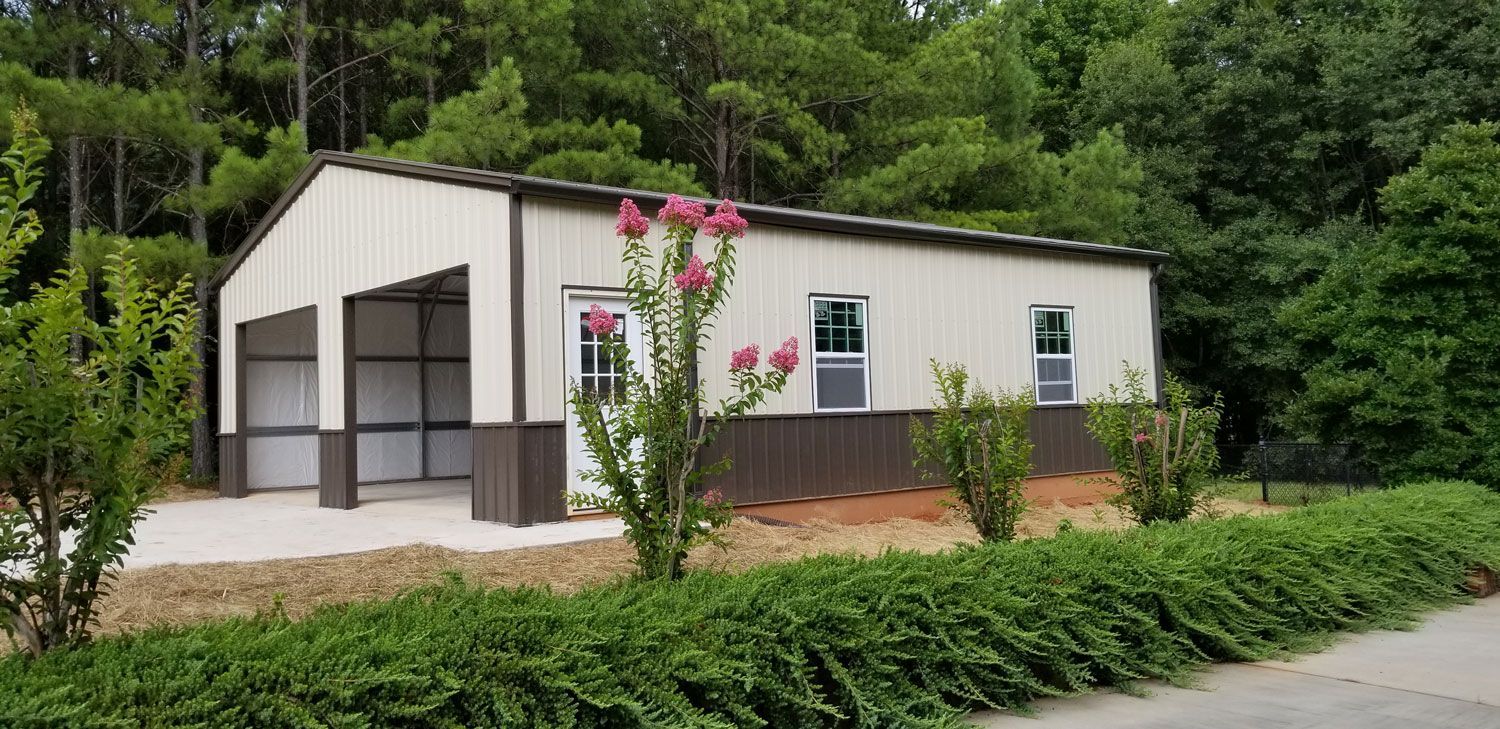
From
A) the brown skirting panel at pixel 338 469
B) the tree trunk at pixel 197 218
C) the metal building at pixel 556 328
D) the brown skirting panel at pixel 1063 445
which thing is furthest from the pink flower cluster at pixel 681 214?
the tree trunk at pixel 197 218

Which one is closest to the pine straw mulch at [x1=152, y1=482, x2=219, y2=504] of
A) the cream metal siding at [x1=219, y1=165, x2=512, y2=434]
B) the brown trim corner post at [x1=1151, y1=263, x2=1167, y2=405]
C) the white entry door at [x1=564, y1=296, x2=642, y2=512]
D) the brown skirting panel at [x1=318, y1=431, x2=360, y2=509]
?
the cream metal siding at [x1=219, y1=165, x2=512, y2=434]

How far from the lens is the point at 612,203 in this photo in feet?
33.3

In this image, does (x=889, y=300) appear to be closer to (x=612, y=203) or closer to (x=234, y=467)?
(x=612, y=203)

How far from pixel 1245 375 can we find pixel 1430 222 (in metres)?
11.5

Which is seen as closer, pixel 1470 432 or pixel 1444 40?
pixel 1470 432

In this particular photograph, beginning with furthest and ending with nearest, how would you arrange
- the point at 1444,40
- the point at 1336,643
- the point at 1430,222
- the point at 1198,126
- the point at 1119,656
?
the point at 1198,126
the point at 1444,40
the point at 1430,222
the point at 1336,643
the point at 1119,656

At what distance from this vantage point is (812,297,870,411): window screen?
11727 mm

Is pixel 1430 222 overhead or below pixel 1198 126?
below

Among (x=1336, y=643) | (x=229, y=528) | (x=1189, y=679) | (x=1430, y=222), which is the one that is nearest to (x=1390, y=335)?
(x=1430, y=222)

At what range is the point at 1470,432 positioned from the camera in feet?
39.4

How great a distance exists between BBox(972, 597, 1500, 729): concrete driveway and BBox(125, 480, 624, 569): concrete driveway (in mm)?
4709

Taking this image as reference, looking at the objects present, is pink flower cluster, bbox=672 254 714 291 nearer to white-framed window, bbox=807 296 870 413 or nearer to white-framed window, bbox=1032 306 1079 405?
white-framed window, bbox=807 296 870 413

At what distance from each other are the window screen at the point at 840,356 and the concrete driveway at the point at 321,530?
3120 millimetres

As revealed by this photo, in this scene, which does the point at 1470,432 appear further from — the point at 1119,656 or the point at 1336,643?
the point at 1119,656
